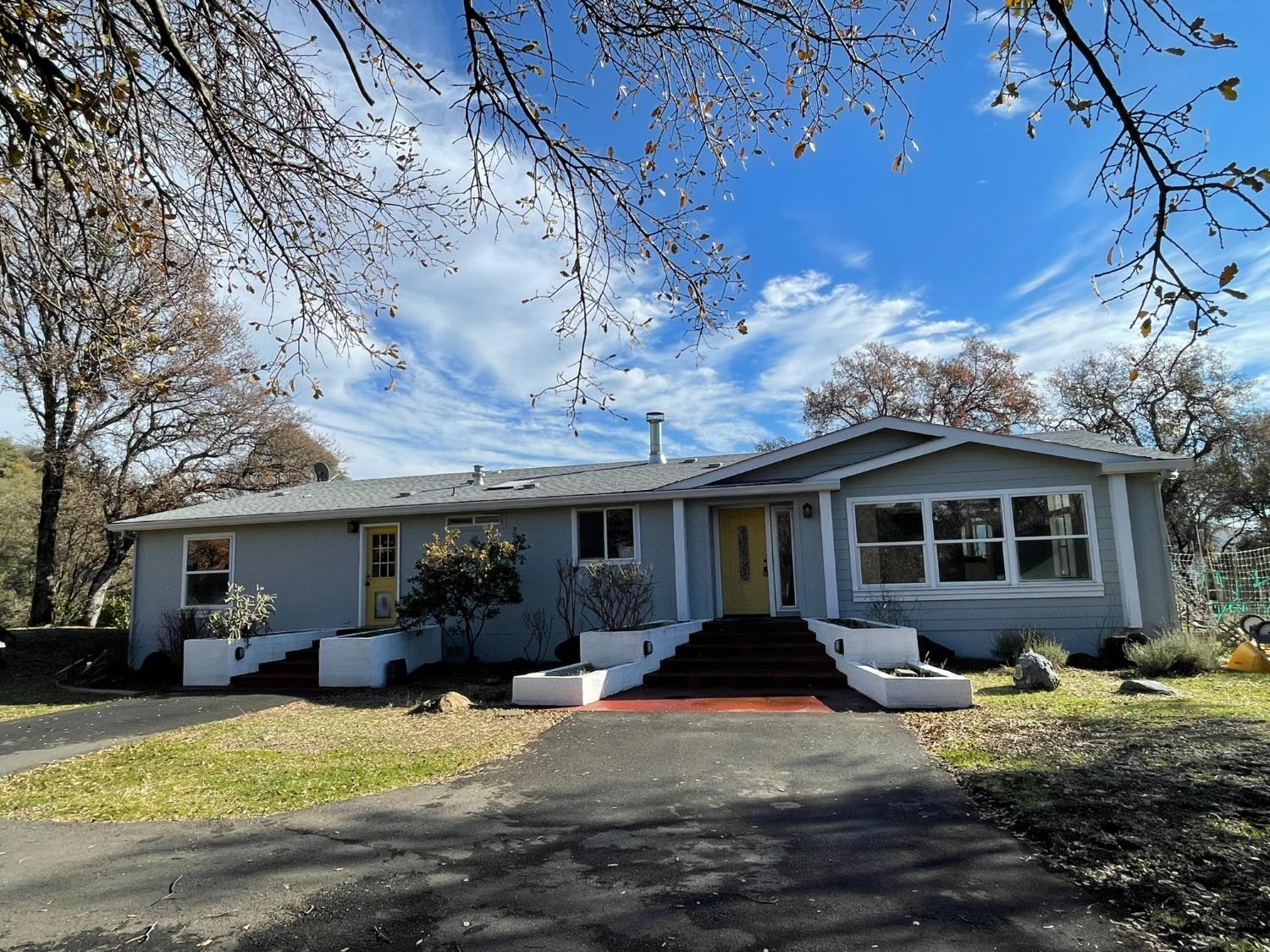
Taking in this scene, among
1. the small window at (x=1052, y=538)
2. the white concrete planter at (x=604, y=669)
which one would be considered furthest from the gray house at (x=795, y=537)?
the white concrete planter at (x=604, y=669)

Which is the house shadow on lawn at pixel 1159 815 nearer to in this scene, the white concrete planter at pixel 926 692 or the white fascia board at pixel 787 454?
the white concrete planter at pixel 926 692

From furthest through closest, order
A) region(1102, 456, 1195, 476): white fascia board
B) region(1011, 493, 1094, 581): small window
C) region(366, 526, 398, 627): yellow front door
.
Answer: region(366, 526, 398, 627): yellow front door, region(1011, 493, 1094, 581): small window, region(1102, 456, 1195, 476): white fascia board

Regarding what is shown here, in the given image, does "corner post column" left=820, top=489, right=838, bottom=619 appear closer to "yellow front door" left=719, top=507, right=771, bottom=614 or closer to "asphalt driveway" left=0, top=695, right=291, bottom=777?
"yellow front door" left=719, top=507, right=771, bottom=614

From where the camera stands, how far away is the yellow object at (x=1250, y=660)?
33.6 feet

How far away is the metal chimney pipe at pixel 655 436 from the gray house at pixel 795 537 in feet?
3.10

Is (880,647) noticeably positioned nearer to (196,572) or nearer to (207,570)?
(207,570)

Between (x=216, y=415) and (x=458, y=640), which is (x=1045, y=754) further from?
(x=216, y=415)

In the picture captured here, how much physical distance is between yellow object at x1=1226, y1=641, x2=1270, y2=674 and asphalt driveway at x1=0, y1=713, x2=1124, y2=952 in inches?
304

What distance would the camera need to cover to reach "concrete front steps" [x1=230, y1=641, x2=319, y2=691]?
1200 centimetres

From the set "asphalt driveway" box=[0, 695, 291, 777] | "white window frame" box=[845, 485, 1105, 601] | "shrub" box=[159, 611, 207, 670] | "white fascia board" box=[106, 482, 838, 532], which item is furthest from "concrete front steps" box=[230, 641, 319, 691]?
"white window frame" box=[845, 485, 1105, 601]

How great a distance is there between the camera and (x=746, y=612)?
13.4 meters

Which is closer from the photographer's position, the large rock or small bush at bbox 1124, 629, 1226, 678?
the large rock

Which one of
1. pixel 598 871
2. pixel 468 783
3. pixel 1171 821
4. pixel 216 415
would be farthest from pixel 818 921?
pixel 216 415

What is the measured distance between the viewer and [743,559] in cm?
1356
